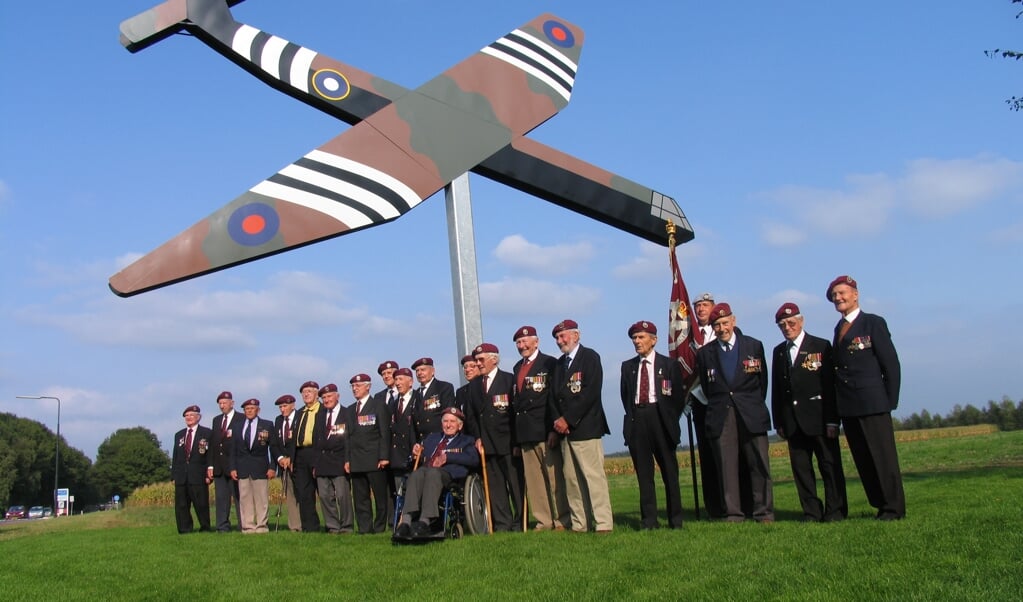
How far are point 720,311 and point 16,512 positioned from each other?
60082 millimetres

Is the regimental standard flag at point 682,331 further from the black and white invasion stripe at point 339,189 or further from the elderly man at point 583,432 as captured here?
the black and white invasion stripe at point 339,189

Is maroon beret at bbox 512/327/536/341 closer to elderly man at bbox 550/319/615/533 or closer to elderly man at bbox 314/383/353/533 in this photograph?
elderly man at bbox 550/319/615/533

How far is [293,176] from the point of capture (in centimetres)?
704

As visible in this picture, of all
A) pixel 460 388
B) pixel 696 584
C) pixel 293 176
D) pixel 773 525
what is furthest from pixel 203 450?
pixel 696 584

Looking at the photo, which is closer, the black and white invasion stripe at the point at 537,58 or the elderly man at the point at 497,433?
the elderly man at the point at 497,433

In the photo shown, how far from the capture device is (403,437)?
8406 mm

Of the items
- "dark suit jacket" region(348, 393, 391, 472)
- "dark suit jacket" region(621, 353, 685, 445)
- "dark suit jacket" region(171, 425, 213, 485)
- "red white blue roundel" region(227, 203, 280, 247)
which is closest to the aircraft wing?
"red white blue roundel" region(227, 203, 280, 247)

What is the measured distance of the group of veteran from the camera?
6766 mm

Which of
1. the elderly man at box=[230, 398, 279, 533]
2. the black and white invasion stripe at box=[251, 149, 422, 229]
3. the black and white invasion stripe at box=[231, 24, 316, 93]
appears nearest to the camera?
the black and white invasion stripe at box=[251, 149, 422, 229]

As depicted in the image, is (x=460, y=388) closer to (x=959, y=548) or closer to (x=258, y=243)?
(x=258, y=243)

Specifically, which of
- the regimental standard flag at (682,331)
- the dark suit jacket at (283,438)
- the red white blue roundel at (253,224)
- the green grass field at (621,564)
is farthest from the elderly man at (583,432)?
the dark suit jacket at (283,438)

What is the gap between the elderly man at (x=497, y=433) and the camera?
24.4ft

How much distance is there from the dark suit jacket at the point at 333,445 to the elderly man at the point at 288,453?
63 centimetres

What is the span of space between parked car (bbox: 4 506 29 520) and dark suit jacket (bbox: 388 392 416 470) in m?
55.4
